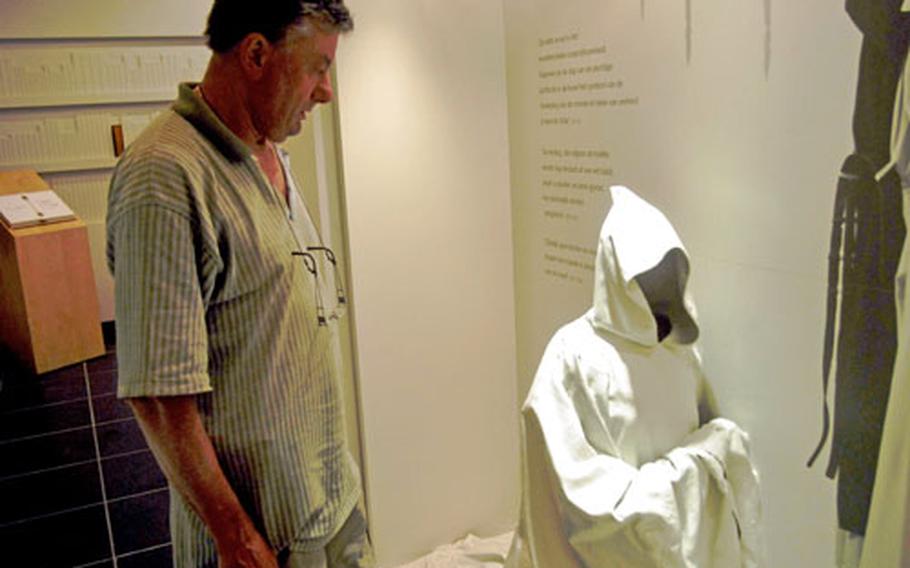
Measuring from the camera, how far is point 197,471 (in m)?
1.19

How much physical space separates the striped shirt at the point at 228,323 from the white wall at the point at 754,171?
0.95 meters

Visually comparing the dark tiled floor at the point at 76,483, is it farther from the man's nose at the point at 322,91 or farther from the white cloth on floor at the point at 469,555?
the man's nose at the point at 322,91

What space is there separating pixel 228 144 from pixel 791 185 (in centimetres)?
111

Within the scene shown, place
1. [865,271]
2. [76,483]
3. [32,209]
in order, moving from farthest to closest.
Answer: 1. [32,209]
2. [76,483]
3. [865,271]

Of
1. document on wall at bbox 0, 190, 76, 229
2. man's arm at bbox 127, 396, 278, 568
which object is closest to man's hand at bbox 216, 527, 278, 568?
man's arm at bbox 127, 396, 278, 568

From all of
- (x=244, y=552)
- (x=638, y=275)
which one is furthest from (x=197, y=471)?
(x=638, y=275)

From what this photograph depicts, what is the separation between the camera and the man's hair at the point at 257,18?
1238mm

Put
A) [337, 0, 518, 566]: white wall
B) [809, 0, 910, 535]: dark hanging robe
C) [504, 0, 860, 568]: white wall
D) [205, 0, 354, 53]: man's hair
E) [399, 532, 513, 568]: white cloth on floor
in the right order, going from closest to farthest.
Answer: [205, 0, 354, 53]: man's hair
[809, 0, 910, 535]: dark hanging robe
[504, 0, 860, 568]: white wall
[337, 0, 518, 566]: white wall
[399, 532, 513, 568]: white cloth on floor

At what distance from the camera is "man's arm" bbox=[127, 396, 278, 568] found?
116 centimetres

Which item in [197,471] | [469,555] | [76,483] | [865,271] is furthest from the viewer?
[76,483]

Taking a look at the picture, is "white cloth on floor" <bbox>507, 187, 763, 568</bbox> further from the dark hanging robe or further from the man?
the man

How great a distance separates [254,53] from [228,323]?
0.44 m

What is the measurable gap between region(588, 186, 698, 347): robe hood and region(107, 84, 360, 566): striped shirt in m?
0.63

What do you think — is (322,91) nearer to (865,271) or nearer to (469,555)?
(865,271)
